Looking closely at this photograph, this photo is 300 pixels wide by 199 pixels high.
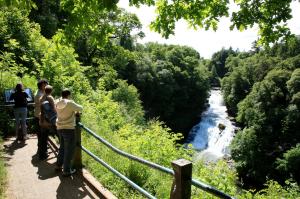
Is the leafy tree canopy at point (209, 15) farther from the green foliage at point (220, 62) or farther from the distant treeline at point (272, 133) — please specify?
the green foliage at point (220, 62)

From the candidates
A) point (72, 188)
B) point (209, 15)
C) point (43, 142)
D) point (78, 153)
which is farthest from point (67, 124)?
point (209, 15)

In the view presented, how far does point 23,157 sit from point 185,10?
5491 mm

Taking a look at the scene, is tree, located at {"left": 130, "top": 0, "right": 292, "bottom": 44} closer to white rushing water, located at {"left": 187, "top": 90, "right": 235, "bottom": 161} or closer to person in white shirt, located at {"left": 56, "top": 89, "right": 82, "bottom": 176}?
person in white shirt, located at {"left": 56, "top": 89, "right": 82, "bottom": 176}

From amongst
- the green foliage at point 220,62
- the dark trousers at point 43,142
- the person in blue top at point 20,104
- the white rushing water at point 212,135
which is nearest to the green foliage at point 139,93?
the dark trousers at point 43,142

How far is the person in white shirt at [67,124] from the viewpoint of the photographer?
618 cm

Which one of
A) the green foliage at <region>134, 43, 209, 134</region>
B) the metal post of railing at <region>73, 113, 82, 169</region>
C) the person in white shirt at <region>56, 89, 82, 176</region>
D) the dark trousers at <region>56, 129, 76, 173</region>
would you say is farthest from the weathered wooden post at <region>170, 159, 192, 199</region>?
the green foliage at <region>134, 43, 209, 134</region>

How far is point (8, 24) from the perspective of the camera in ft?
53.4

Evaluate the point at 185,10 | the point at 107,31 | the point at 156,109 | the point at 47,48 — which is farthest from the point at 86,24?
the point at 156,109

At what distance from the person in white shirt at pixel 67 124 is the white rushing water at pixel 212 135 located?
31.0 metres

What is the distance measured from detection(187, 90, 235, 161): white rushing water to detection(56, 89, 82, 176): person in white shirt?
31033 mm

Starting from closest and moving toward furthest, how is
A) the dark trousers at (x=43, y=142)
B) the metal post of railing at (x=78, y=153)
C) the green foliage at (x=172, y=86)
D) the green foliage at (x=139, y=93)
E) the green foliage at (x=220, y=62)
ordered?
1. the green foliage at (x=139, y=93)
2. the metal post of railing at (x=78, y=153)
3. the dark trousers at (x=43, y=142)
4. the green foliage at (x=172, y=86)
5. the green foliage at (x=220, y=62)

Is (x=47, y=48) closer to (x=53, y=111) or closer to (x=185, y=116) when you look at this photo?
(x=53, y=111)

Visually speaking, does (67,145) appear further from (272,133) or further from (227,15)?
(272,133)

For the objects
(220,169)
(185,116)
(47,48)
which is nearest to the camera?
(220,169)
